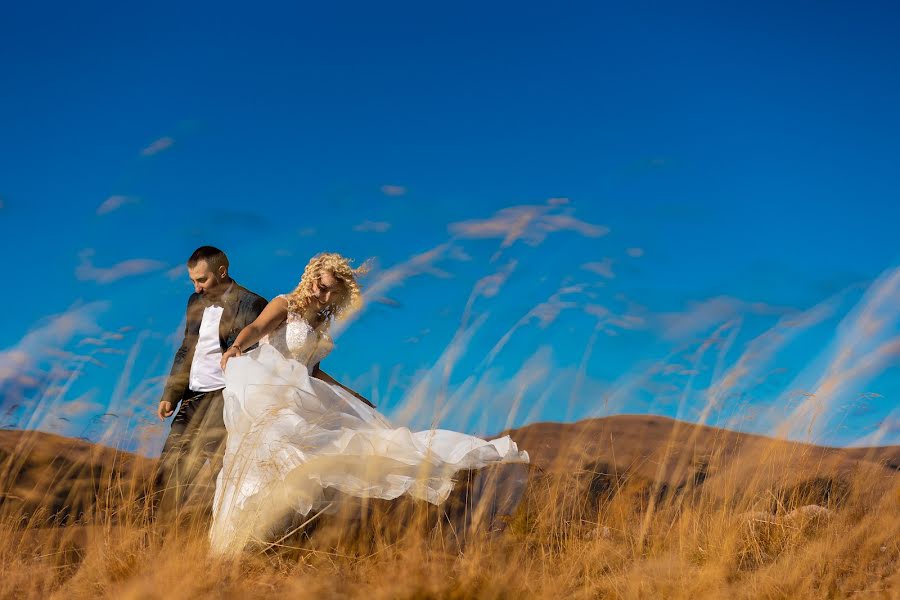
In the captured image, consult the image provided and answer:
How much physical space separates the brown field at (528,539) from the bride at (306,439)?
16cm

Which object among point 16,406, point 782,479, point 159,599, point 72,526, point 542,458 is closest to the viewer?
point 159,599

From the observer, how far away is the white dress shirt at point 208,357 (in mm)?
6133

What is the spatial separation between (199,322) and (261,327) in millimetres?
584

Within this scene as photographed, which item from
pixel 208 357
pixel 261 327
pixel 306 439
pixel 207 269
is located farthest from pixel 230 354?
pixel 306 439

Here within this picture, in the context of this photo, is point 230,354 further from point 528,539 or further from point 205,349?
point 528,539

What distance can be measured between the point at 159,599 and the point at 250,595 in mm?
400

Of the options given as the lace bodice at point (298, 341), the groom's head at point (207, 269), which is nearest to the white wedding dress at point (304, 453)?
the lace bodice at point (298, 341)

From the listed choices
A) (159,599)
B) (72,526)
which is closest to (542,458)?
(72,526)

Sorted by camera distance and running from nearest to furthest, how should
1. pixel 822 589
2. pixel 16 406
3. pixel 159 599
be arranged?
pixel 159 599 < pixel 822 589 < pixel 16 406

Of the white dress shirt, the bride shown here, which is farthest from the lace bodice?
the white dress shirt

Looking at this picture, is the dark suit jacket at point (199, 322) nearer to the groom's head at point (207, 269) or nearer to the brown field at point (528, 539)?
the groom's head at point (207, 269)

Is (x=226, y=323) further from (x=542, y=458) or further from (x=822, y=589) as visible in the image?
(x=822, y=589)

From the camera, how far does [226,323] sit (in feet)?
20.1

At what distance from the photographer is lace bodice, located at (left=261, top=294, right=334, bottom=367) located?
20.3ft
